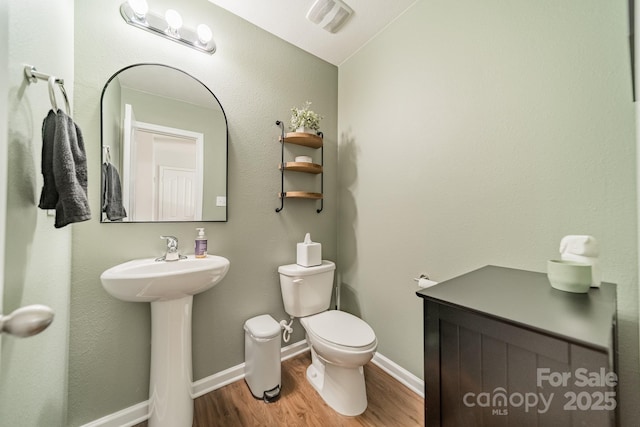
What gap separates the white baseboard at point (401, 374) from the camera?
1.39 metres

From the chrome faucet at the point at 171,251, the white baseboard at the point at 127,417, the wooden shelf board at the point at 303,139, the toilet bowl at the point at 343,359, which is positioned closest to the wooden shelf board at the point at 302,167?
the wooden shelf board at the point at 303,139

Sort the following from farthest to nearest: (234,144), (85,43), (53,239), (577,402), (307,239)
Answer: (307,239), (234,144), (85,43), (53,239), (577,402)

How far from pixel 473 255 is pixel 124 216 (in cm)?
180

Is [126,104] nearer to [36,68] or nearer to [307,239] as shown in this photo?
[36,68]

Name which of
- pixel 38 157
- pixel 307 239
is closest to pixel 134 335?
pixel 38 157

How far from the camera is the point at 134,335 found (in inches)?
47.5

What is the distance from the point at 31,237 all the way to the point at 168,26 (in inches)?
49.6

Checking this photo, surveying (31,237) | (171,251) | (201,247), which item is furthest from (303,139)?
(31,237)

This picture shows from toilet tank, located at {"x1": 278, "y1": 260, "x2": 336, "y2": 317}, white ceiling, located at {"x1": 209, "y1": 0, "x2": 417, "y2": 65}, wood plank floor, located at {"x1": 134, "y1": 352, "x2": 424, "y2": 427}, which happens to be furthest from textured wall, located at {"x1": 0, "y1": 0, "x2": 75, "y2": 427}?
toilet tank, located at {"x1": 278, "y1": 260, "x2": 336, "y2": 317}

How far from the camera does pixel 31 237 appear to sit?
70 cm

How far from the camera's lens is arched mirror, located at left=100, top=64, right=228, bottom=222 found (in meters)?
1.16

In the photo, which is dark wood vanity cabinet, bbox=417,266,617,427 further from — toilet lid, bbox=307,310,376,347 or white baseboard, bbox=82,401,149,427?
white baseboard, bbox=82,401,149,427

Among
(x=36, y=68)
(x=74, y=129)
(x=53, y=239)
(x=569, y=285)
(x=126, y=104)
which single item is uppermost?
(x=126, y=104)

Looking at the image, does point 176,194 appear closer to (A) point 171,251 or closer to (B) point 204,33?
(A) point 171,251
